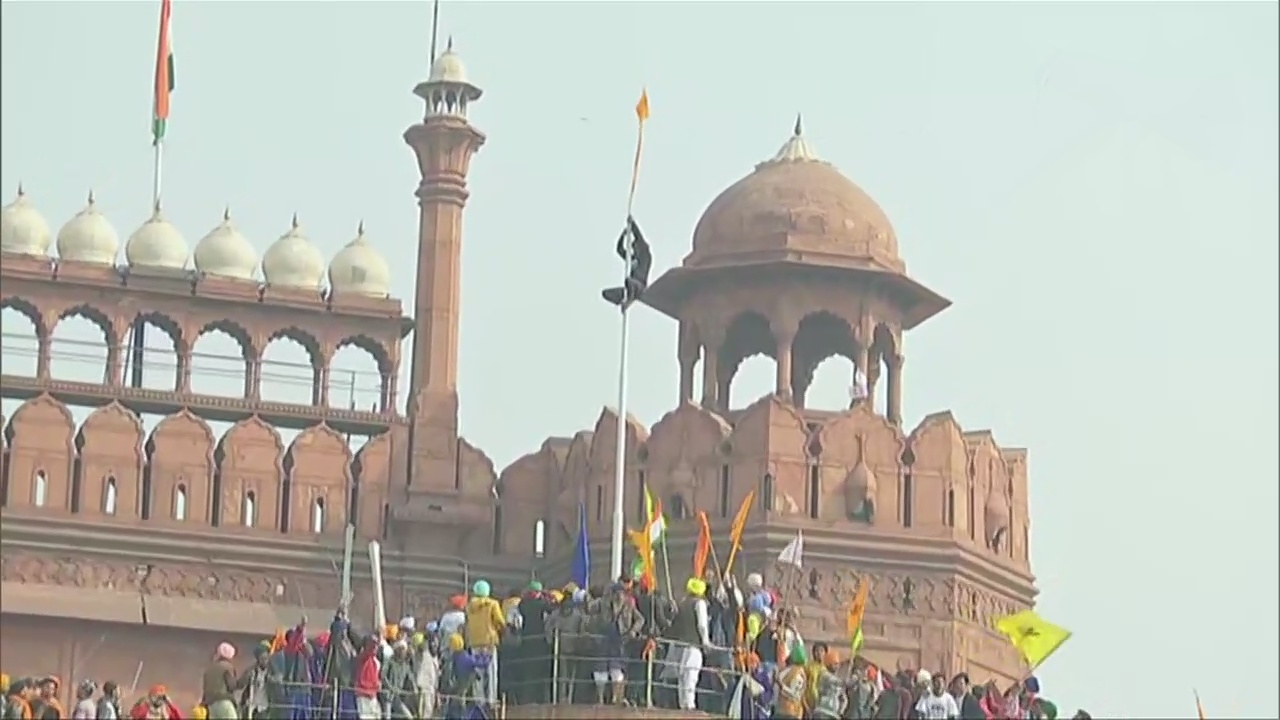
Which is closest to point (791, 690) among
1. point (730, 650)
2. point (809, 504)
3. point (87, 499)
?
point (730, 650)

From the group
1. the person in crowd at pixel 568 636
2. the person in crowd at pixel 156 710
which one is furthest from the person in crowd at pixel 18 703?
the person in crowd at pixel 568 636

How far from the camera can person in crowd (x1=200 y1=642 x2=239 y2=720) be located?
22.7m

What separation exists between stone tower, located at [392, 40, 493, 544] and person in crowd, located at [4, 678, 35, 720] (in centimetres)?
979

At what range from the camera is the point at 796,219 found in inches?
1308

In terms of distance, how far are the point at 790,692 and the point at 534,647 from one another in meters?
1.67

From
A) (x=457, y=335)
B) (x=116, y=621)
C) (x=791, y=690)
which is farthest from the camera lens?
(x=457, y=335)

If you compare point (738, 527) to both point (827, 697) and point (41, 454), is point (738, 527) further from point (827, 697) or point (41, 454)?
point (41, 454)

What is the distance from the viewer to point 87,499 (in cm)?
3180

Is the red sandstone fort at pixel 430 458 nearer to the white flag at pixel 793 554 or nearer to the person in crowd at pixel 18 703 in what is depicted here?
the white flag at pixel 793 554

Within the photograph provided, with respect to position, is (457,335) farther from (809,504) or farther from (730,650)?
(730,650)

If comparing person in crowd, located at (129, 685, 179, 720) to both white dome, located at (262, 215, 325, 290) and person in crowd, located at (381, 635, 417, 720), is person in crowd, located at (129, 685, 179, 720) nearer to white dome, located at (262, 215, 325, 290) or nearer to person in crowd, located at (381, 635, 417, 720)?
person in crowd, located at (381, 635, 417, 720)

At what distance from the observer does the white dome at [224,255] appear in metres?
33.5

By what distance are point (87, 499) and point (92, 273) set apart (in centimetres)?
225

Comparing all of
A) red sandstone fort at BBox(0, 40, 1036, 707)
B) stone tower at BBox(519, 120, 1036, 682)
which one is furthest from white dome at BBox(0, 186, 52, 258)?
stone tower at BBox(519, 120, 1036, 682)
